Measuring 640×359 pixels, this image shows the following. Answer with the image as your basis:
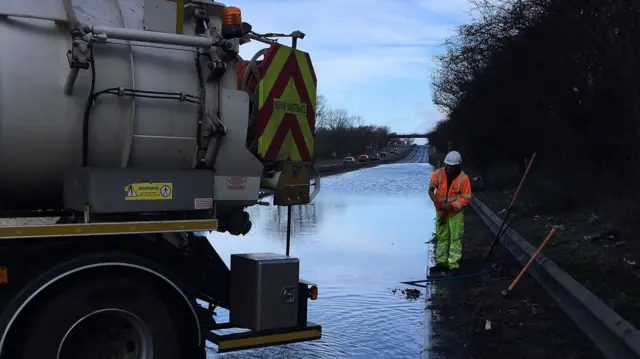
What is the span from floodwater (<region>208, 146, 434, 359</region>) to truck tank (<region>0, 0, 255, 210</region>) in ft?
5.74

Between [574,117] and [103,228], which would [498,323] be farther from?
[574,117]

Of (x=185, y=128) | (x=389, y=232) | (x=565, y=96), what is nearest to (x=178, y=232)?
(x=185, y=128)

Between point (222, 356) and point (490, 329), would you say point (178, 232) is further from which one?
point (490, 329)

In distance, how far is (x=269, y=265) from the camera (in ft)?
15.4

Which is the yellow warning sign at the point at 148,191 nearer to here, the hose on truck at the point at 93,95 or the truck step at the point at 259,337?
the hose on truck at the point at 93,95

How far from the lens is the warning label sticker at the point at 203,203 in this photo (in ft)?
14.7

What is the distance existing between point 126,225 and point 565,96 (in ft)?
62.6

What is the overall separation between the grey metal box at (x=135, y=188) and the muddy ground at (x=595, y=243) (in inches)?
156

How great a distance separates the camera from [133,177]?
4.25 m

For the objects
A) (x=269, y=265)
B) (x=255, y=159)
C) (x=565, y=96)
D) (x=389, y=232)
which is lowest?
(x=389, y=232)

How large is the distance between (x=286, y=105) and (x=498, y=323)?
11.2 ft

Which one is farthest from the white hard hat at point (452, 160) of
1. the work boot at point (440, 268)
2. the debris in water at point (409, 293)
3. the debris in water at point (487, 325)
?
the debris in water at point (487, 325)

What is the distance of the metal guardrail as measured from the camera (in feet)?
18.1

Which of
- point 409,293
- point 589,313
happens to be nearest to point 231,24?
point 589,313
